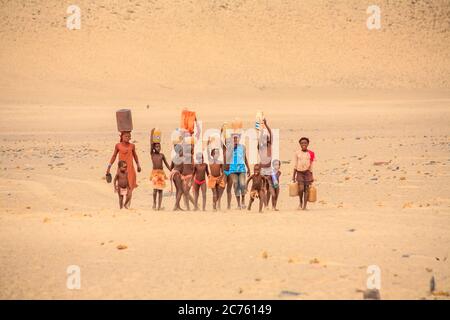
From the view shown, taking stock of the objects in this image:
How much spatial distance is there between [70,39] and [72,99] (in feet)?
43.1

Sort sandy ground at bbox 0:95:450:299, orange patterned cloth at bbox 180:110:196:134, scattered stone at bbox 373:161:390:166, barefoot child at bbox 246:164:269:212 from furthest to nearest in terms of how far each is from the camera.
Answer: scattered stone at bbox 373:161:390:166, orange patterned cloth at bbox 180:110:196:134, barefoot child at bbox 246:164:269:212, sandy ground at bbox 0:95:450:299

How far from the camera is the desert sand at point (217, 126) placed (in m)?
9.48

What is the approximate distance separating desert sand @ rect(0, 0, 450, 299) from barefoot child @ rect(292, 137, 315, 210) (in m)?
0.49

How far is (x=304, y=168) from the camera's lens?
13.5 metres

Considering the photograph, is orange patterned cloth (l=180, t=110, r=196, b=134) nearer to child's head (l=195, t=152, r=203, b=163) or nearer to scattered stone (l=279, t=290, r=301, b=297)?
child's head (l=195, t=152, r=203, b=163)

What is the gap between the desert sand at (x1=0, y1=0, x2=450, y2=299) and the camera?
9.48 meters

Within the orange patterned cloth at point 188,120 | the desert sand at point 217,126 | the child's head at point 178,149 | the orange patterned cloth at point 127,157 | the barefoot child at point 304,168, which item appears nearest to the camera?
the desert sand at point 217,126

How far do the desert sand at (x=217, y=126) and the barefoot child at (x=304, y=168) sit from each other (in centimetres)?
49

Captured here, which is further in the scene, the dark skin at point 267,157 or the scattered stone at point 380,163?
the scattered stone at point 380,163

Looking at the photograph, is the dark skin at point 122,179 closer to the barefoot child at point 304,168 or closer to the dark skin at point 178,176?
the dark skin at point 178,176

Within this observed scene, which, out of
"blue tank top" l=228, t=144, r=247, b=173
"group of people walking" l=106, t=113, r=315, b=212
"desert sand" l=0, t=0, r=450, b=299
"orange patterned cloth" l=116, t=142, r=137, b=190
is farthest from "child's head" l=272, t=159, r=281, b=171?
"orange patterned cloth" l=116, t=142, r=137, b=190

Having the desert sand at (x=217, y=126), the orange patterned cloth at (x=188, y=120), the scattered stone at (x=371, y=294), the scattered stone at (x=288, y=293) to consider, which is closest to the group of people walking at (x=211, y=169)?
the orange patterned cloth at (x=188, y=120)

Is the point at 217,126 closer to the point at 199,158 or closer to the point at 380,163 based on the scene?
the point at 380,163
